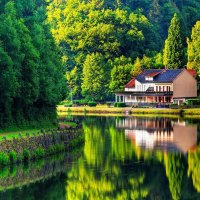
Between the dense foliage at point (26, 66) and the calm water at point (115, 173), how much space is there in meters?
6.35

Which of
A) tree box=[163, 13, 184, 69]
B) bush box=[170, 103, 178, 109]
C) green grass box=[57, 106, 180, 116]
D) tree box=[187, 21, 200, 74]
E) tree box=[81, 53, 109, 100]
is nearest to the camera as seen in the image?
green grass box=[57, 106, 180, 116]

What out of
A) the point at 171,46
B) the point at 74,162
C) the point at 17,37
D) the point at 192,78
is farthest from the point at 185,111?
the point at 74,162

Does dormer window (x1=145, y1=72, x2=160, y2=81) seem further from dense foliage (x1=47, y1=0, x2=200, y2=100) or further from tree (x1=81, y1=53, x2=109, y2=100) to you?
tree (x1=81, y1=53, x2=109, y2=100)

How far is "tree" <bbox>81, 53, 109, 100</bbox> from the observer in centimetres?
14350

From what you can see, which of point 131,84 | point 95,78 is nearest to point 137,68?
point 131,84

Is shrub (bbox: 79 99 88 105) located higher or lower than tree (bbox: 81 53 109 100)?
lower

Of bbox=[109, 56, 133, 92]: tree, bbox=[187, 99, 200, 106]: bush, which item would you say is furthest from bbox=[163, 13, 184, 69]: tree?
bbox=[187, 99, 200, 106]: bush

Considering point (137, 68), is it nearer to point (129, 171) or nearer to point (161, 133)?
point (161, 133)

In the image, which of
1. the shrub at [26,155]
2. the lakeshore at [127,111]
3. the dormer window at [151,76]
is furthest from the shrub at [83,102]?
the shrub at [26,155]

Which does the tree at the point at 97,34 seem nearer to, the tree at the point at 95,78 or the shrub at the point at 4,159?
the tree at the point at 95,78

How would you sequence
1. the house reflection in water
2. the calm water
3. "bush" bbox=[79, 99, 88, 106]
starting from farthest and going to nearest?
"bush" bbox=[79, 99, 88, 106] < the house reflection in water < the calm water

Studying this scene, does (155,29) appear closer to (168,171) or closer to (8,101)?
(8,101)

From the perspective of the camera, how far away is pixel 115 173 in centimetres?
5031

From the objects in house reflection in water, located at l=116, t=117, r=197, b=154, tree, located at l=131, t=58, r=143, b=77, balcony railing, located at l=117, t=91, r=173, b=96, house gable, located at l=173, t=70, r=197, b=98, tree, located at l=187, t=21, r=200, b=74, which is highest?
tree, located at l=187, t=21, r=200, b=74
